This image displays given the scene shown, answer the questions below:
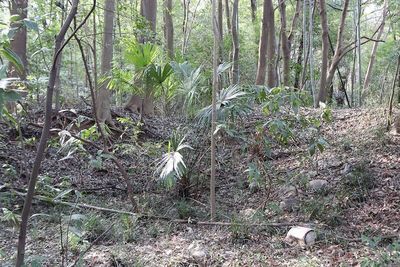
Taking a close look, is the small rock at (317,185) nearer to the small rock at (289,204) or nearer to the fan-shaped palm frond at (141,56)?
the small rock at (289,204)

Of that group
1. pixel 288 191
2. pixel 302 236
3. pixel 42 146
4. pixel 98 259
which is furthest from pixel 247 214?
pixel 42 146

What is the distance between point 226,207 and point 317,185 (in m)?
1.08

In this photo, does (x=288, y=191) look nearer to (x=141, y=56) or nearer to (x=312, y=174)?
(x=312, y=174)

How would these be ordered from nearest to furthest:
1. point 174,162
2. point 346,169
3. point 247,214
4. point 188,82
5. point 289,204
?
point 174,162 < point 188,82 < point 247,214 < point 289,204 < point 346,169

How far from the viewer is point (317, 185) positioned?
4773mm

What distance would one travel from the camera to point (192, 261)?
3.32 metres

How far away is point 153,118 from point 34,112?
7.27 feet

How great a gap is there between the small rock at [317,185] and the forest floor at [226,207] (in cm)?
6

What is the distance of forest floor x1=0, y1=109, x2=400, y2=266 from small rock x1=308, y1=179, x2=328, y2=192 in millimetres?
57

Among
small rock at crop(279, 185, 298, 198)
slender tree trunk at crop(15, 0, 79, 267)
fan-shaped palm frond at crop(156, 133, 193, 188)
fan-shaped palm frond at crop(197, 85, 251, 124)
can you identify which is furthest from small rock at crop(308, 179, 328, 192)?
slender tree trunk at crop(15, 0, 79, 267)

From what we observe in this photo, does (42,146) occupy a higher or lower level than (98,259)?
higher

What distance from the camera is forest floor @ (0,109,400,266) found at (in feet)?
10.7

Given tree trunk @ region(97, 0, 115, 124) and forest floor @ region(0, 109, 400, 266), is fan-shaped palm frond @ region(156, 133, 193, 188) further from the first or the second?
tree trunk @ region(97, 0, 115, 124)

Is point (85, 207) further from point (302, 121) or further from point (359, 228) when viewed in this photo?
point (359, 228)
